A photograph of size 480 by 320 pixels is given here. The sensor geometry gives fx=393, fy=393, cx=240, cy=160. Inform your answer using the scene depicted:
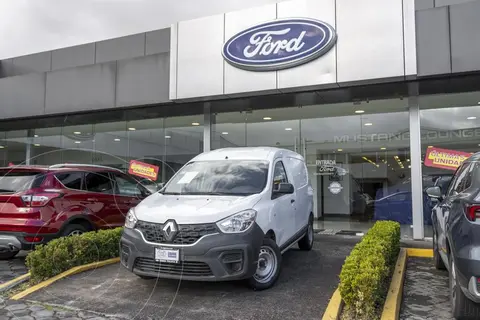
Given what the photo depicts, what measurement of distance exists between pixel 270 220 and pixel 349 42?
501 cm

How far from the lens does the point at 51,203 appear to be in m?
6.69

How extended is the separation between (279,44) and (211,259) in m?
6.07

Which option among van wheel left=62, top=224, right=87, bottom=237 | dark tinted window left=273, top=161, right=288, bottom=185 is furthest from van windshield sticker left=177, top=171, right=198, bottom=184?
van wheel left=62, top=224, right=87, bottom=237

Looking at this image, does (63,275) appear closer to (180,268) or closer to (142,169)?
(180,268)

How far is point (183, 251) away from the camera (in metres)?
4.57

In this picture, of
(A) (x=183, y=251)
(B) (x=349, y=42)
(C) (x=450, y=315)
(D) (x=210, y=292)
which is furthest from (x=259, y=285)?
(B) (x=349, y=42)

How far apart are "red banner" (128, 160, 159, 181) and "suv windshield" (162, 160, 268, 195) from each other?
6934 mm

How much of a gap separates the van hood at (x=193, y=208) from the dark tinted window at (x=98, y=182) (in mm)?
2788

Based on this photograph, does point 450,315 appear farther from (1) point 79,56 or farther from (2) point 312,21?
(1) point 79,56

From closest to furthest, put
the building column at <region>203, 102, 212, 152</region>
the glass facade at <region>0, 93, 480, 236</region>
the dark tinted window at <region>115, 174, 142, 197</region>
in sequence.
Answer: the dark tinted window at <region>115, 174, 142, 197</region> → the glass facade at <region>0, 93, 480, 236</region> → the building column at <region>203, 102, 212, 152</region>

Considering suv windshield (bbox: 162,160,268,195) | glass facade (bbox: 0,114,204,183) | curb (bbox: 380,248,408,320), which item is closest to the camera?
curb (bbox: 380,248,408,320)

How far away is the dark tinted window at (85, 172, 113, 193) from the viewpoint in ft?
25.3

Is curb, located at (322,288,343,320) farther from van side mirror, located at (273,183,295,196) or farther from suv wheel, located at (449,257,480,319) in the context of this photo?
van side mirror, located at (273,183,295,196)

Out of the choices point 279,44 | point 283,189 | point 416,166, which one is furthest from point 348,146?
point 283,189
